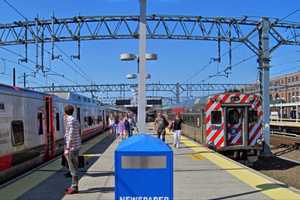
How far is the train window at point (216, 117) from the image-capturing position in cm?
1769

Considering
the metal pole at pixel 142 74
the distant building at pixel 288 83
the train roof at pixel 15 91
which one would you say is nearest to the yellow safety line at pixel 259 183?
the metal pole at pixel 142 74

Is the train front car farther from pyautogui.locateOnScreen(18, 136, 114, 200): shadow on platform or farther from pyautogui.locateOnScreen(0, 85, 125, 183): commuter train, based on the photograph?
pyautogui.locateOnScreen(18, 136, 114, 200): shadow on platform

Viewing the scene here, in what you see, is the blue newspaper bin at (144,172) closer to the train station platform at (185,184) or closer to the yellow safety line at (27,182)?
the train station platform at (185,184)

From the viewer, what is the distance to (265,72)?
818 inches

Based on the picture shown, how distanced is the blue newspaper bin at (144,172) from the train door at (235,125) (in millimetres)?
11897

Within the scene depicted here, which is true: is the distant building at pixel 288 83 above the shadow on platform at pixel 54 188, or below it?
above

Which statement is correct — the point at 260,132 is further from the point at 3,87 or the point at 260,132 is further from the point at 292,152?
the point at 3,87

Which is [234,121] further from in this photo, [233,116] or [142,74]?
[142,74]

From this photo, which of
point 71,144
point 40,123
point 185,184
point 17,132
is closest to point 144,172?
point 71,144

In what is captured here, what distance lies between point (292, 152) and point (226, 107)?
29.1ft

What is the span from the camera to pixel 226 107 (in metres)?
17.5

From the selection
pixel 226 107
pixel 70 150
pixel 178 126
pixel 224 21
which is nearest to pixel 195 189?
pixel 70 150

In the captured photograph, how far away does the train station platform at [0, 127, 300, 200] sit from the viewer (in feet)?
28.5

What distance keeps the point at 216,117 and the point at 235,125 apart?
0.79m
